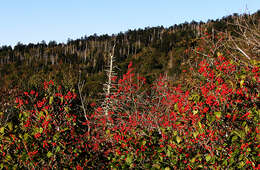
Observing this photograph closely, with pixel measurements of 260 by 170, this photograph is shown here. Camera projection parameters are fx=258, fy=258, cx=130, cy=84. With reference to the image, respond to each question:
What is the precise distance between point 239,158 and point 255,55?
3.67 metres

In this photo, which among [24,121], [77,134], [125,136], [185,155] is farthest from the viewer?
[77,134]

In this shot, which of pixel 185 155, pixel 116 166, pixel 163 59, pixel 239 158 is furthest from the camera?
pixel 163 59

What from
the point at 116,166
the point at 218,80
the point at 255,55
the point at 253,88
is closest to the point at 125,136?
the point at 116,166

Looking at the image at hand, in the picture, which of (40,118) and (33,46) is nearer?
(40,118)

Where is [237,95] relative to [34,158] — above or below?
above

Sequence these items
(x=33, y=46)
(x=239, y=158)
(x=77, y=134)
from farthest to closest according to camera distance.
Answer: (x=33, y=46), (x=77, y=134), (x=239, y=158)

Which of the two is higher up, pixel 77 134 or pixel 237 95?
pixel 237 95

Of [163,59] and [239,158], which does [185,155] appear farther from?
[163,59]

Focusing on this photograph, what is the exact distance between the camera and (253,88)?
3818 millimetres

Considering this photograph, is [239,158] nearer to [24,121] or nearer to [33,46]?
[24,121]

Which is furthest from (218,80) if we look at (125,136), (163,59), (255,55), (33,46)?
(33,46)

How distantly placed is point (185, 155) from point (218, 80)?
4.31 feet

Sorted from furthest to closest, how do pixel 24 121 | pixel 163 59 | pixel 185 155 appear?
pixel 163 59 < pixel 24 121 < pixel 185 155

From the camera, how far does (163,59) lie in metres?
90.4
